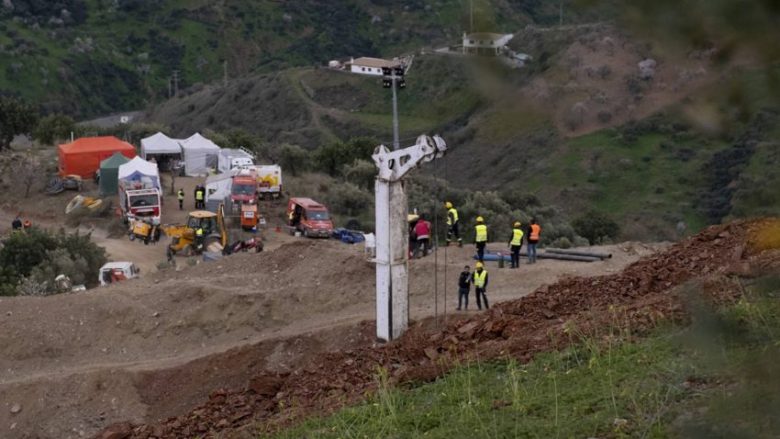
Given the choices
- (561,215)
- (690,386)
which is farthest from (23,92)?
(690,386)

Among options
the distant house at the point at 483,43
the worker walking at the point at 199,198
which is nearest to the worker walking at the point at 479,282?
the distant house at the point at 483,43

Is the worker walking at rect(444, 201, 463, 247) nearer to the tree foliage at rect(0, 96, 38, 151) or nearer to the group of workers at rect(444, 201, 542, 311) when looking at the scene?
the group of workers at rect(444, 201, 542, 311)

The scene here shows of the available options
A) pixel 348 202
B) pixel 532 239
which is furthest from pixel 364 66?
pixel 532 239

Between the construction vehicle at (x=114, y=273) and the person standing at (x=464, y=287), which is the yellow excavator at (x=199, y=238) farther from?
the person standing at (x=464, y=287)

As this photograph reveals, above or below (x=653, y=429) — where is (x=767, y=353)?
above

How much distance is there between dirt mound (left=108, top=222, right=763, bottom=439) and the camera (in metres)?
10.8

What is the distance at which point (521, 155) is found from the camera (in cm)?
4662

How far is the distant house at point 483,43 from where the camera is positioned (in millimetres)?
2291

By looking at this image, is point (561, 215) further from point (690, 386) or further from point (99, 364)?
Result: point (690, 386)

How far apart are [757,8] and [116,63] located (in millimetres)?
95099

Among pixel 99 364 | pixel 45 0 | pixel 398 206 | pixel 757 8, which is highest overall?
pixel 45 0

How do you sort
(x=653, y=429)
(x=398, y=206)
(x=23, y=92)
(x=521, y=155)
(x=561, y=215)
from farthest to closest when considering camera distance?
(x=23, y=92)
(x=521, y=155)
(x=561, y=215)
(x=398, y=206)
(x=653, y=429)

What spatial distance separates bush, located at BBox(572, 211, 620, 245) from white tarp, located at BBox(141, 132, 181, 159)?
1629 centimetres

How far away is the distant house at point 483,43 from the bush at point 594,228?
95.1 ft
